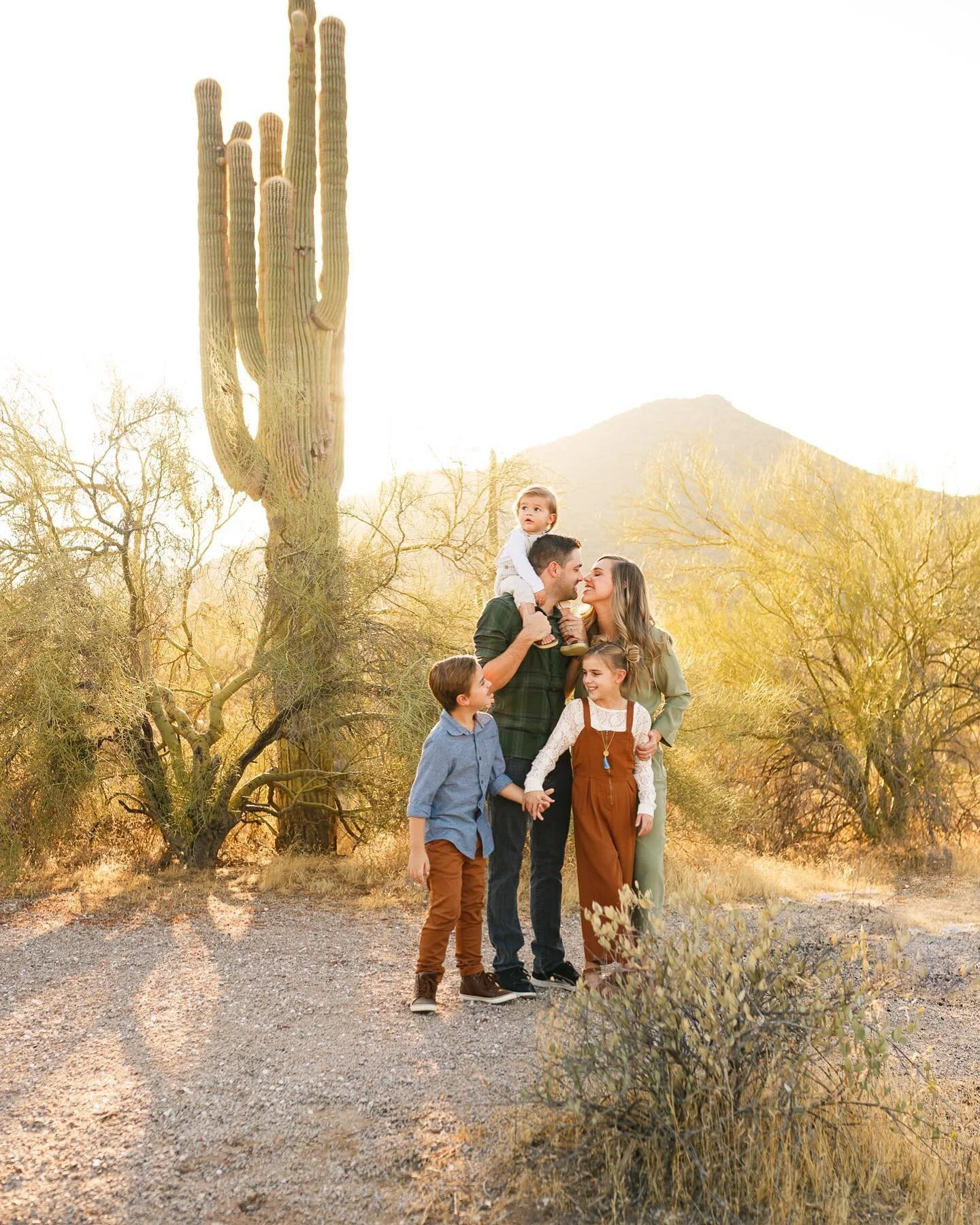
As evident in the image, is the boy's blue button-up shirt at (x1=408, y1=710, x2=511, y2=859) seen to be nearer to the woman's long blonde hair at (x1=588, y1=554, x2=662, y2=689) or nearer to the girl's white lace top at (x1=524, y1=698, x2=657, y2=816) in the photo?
the girl's white lace top at (x1=524, y1=698, x2=657, y2=816)

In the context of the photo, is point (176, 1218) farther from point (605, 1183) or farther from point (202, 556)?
point (202, 556)

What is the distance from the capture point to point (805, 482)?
33.5 ft

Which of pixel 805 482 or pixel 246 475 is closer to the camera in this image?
pixel 246 475

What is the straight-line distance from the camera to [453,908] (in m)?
4.05

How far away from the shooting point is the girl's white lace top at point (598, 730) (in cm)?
404

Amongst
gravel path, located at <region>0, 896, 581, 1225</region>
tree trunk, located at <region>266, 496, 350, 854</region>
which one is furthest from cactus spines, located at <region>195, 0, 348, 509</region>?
gravel path, located at <region>0, 896, 581, 1225</region>

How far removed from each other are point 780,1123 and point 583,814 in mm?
1467

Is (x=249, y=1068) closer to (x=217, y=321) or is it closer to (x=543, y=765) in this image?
(x=543, y=765)

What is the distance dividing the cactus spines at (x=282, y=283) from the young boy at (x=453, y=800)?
426 cm

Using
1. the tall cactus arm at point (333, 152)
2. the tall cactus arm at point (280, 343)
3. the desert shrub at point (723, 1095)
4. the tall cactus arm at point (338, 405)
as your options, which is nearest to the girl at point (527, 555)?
the desert shrub at point (723, 1095)

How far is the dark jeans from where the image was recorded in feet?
13.9

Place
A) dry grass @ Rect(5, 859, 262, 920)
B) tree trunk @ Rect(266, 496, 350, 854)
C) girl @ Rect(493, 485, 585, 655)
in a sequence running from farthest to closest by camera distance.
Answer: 1. tree trunk @ Rect(266, 496, 350, 854)
2. dry grass @ Rect(5, 859, 262, 920)
3. girl @ Rect(493, 485, 585, 655)

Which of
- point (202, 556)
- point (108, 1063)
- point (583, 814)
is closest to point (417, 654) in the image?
point (202, 556)

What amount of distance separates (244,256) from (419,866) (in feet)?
22.9
